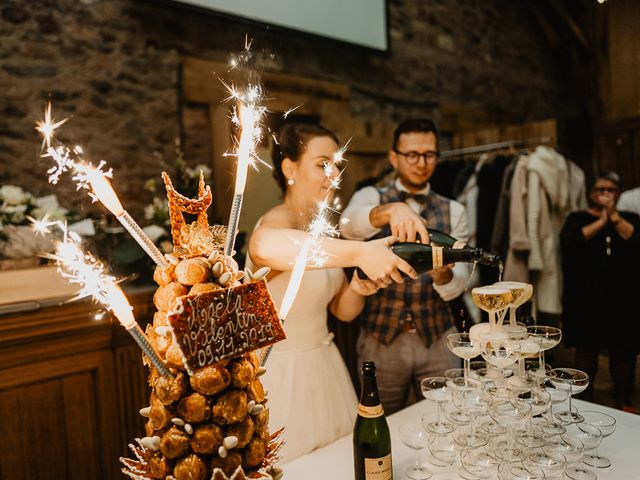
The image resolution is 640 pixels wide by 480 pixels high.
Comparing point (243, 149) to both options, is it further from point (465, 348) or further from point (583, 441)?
point (583, 441)

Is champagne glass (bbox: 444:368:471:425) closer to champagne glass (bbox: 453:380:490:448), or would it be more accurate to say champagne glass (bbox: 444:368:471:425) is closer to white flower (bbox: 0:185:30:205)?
champagne glass (bbox: 453:380:490:448)

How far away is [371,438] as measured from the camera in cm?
107

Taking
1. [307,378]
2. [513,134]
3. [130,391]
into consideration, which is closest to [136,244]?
[130,391]

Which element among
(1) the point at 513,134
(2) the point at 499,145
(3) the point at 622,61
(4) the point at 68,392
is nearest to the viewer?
(4) the point at 68,392

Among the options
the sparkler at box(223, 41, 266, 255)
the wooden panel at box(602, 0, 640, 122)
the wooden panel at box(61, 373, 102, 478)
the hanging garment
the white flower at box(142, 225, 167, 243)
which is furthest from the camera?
the wooden panel at box(602, 0, 640, 122)

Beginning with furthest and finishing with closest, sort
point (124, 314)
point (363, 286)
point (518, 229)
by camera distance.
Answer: point (518, 229)
point (363, 286)
point (124, 314)

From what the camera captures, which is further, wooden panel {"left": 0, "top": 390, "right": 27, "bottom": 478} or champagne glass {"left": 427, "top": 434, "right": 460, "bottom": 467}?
wooden panel {"left": 0, "top": 390, "right": 27, "bottom": 478}

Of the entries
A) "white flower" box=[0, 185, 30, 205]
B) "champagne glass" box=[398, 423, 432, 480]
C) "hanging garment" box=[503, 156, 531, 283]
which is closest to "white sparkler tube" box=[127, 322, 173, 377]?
"champagne glass" box=[398, 423, 432, 480]

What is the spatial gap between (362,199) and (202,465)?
162cm

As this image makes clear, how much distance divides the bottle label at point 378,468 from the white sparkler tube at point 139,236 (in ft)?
1.91

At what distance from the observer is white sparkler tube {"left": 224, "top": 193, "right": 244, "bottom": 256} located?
841 millimetres

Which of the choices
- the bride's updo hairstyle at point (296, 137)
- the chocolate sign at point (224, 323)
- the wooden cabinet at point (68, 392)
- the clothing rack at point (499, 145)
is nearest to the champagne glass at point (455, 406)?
the chocolate sign at point (224, 323)

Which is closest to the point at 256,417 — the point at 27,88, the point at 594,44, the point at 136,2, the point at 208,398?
the point at 208,398

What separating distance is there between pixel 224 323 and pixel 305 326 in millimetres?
904
